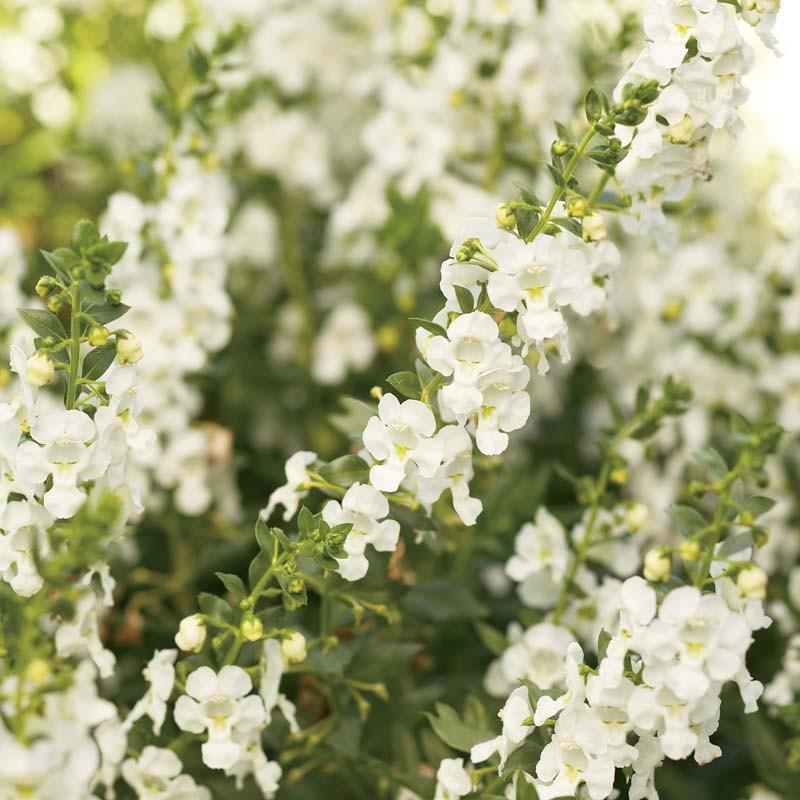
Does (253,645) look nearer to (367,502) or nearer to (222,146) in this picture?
(367,502)

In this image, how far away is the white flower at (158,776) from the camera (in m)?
1.02

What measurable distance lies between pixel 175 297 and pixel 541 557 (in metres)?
0.65

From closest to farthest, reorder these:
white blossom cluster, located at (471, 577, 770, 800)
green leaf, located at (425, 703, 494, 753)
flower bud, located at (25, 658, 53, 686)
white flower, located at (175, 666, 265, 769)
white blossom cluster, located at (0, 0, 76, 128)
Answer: flower bud, located at (25, 658, 53, 686) → white blossom cluster, located at (471, 577, 770, 800) → white flower, located at (175, 666, 265, 769) → green leaf, located at (425, 703, 494, 753) → white blossom cluster, located at (0, 0, 76, 128)

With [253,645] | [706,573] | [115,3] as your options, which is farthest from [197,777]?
[115,3]

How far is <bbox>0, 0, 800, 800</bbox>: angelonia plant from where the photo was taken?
95cm

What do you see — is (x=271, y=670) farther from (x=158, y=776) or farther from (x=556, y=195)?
(x=556, y=195)

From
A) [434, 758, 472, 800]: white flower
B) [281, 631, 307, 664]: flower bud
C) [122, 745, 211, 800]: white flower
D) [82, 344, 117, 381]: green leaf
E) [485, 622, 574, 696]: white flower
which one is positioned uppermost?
[82, 344, 117, 381]: green leaf

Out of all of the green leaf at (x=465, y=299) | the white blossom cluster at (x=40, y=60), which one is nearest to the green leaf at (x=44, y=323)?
the green leaf at (x=465, y=299)

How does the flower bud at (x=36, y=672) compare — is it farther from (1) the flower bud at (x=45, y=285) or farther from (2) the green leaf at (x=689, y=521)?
(2) the green leaf at (x=689, y=521)

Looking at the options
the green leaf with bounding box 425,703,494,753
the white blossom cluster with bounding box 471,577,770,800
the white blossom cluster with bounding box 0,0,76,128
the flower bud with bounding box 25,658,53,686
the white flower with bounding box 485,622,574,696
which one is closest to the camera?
the flower bud with bounding box 25,658,53,686

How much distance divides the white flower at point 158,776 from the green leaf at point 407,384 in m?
0.42

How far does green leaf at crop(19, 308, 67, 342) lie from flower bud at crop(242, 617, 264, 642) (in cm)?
33

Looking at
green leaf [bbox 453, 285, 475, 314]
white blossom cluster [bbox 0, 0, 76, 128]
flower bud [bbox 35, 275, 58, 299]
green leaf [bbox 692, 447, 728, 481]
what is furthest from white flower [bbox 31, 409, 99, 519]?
white blossom cluster [bbox 0, 0, 76, 128]

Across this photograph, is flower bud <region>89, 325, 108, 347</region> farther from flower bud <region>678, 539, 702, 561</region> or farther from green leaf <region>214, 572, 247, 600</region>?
flower bud <region>678, 539, 702, 561</region>
